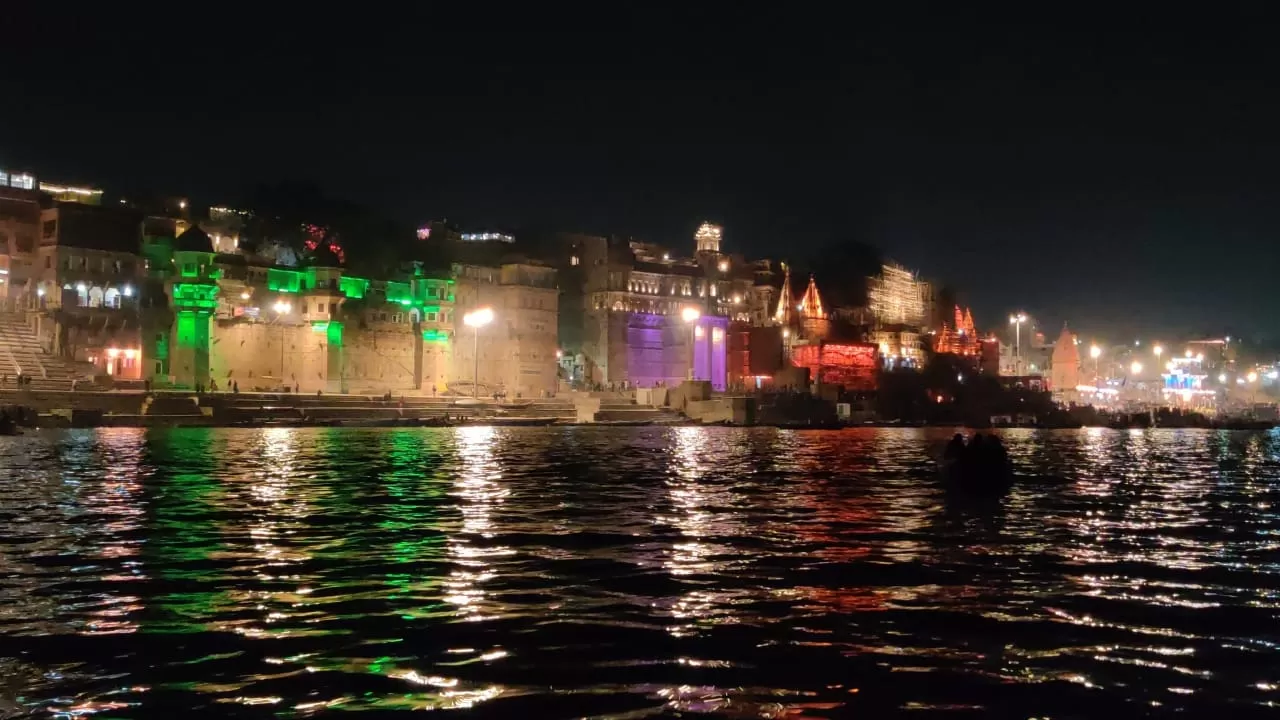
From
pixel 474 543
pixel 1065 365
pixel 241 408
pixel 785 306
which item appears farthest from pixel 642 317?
pixel 474 543

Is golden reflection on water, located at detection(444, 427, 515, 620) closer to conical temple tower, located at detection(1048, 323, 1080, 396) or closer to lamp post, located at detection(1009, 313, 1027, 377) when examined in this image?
lamp post, located at detection(1009, 313, 1027, 377)

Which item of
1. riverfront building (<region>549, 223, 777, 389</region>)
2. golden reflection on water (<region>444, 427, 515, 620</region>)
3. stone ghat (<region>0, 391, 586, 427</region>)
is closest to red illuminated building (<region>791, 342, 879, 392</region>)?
riverfront building (<region>549, 223, 777, 389</region>)

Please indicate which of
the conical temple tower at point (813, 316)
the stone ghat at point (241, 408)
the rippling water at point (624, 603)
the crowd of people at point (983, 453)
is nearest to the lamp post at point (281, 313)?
the stone ghat at point (241, 408)

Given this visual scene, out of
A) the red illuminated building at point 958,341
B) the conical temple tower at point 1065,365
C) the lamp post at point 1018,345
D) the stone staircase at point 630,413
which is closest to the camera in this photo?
the stone staircase at point 630,413

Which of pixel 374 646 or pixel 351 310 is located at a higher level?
pixel 351 310

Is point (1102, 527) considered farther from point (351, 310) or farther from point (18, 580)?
point (351, 310)

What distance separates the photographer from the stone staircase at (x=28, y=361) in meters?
62.2

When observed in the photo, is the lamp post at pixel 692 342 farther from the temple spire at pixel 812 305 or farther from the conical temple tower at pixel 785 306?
the temple spire at pixel 812 305

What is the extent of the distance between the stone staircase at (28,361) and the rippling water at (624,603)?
45.6m

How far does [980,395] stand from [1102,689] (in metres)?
124

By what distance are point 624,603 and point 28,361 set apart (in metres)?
67.6

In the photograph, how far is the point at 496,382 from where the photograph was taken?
97.6 m

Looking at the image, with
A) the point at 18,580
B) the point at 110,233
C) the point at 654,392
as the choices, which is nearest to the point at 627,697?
the point at 18,580

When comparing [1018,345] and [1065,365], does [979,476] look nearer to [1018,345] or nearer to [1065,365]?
[1018,345]
